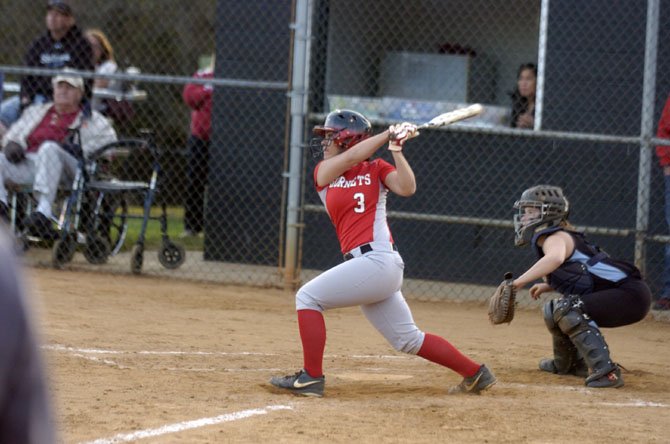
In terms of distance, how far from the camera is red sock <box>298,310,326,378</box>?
517cm

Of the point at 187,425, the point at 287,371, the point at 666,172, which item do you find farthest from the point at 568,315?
the point at 666,172

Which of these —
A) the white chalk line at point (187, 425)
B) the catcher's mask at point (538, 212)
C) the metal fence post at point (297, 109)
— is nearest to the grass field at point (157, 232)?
the metal fence post at point (297, 109)

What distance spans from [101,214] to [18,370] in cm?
918

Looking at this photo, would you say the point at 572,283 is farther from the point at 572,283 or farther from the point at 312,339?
the point at 312,339

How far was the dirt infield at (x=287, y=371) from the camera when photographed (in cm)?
446

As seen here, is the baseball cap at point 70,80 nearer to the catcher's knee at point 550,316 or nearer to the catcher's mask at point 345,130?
the catcher's mask at point 345,130

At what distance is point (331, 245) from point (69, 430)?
20.7 ft

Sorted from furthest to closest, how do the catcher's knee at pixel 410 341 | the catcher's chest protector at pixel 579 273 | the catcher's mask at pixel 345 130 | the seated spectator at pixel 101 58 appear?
the seated spectator at pixel 101 58, the catcher's chest protector at pixel 579 273, the catcher's mask at pixel 345 130, the catcher's knee at pixel 410 341

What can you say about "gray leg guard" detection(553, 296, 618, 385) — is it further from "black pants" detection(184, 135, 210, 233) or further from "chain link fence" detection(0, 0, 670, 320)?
"black pants" detection(184, 135, 210, 233)

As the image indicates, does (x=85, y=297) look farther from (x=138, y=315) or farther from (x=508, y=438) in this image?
(x=508, y=438)

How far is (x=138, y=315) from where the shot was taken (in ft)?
25.7

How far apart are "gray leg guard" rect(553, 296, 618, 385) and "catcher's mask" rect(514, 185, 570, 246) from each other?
418 mm

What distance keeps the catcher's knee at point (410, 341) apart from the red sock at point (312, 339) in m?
0.37

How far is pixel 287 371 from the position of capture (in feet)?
19.5
